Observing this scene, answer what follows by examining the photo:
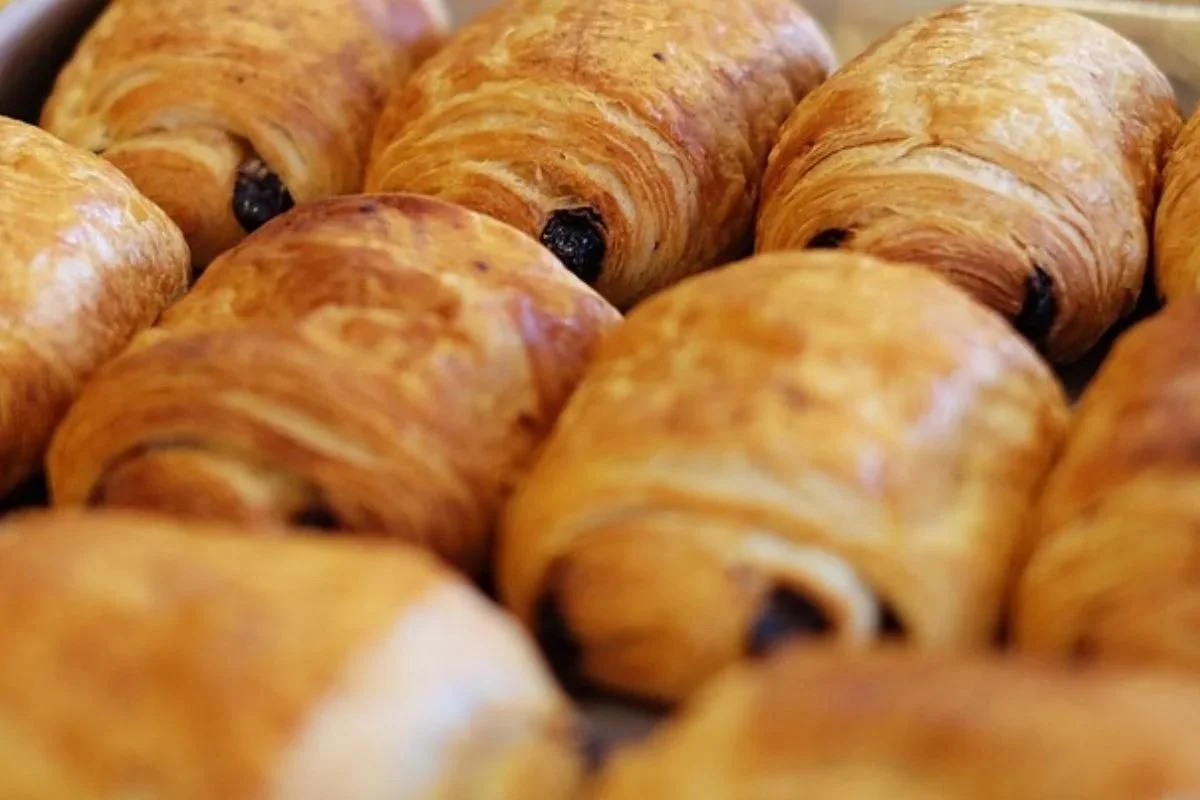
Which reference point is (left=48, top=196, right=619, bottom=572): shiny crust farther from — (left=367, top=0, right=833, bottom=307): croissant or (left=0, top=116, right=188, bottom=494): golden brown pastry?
(left=367, top=0, right=833, bottom=307): croissant

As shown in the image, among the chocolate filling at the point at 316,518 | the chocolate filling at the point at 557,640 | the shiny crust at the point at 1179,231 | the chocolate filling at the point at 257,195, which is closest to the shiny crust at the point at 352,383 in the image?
the chocolate filling at the point at 316,518

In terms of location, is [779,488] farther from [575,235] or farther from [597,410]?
[575,235]

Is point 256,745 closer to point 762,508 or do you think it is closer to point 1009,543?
point 762,508

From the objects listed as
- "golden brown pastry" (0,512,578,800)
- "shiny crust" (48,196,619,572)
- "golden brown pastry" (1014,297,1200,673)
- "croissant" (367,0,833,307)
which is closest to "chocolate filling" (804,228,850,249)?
"croissant" (367,0,833,307)

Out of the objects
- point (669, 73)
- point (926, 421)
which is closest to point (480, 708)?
point (926, 421)

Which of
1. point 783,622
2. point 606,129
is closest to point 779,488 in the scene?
point 783,622

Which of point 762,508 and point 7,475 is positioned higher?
point 762,508

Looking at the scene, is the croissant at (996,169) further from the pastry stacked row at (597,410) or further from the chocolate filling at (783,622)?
the chocolate filling at (783,622)
